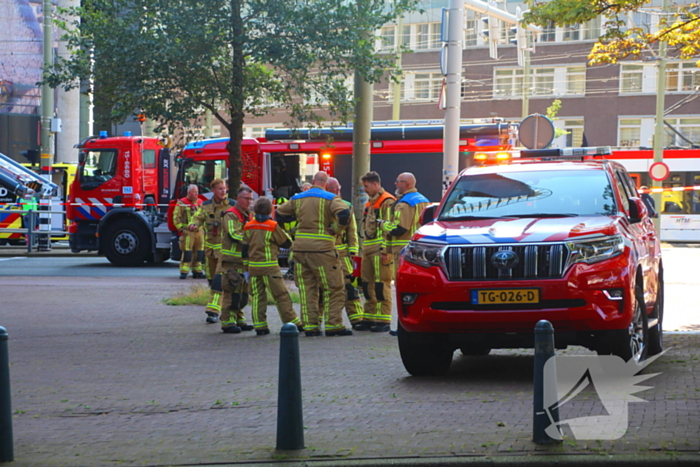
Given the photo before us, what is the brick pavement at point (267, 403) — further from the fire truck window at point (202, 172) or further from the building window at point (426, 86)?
the building window at point (426, 86)

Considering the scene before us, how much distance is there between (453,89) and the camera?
15.7 meters

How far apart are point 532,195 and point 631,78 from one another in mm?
45836

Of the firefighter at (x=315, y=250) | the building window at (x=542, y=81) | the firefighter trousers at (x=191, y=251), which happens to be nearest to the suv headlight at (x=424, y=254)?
the firefighter at (x=315, y=250)

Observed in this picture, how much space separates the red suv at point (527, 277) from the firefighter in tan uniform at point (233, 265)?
3.65m

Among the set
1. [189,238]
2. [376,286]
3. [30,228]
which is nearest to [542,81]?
[30,228]

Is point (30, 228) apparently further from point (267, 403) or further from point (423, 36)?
point (423, 36)

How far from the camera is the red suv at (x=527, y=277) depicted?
7242 millimetres

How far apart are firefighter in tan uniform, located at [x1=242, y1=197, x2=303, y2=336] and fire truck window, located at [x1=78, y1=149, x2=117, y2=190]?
1297 cm

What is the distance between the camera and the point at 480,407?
21.8 ft

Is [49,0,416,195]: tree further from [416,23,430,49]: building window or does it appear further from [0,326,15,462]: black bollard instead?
[416,23,430,49]: building window

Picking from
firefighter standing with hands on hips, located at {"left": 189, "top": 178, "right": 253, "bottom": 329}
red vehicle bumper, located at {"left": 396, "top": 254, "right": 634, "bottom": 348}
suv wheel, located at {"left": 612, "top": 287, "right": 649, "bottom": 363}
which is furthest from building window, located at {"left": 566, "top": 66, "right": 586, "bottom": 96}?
red vehicle bumper, located at {"left": 396, "top": 254, "right": 634, "bottom": 348}

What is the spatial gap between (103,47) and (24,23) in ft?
111

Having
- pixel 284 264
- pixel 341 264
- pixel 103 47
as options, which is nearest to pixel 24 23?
pixel 284 264

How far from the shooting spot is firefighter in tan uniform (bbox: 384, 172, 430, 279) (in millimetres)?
10789
